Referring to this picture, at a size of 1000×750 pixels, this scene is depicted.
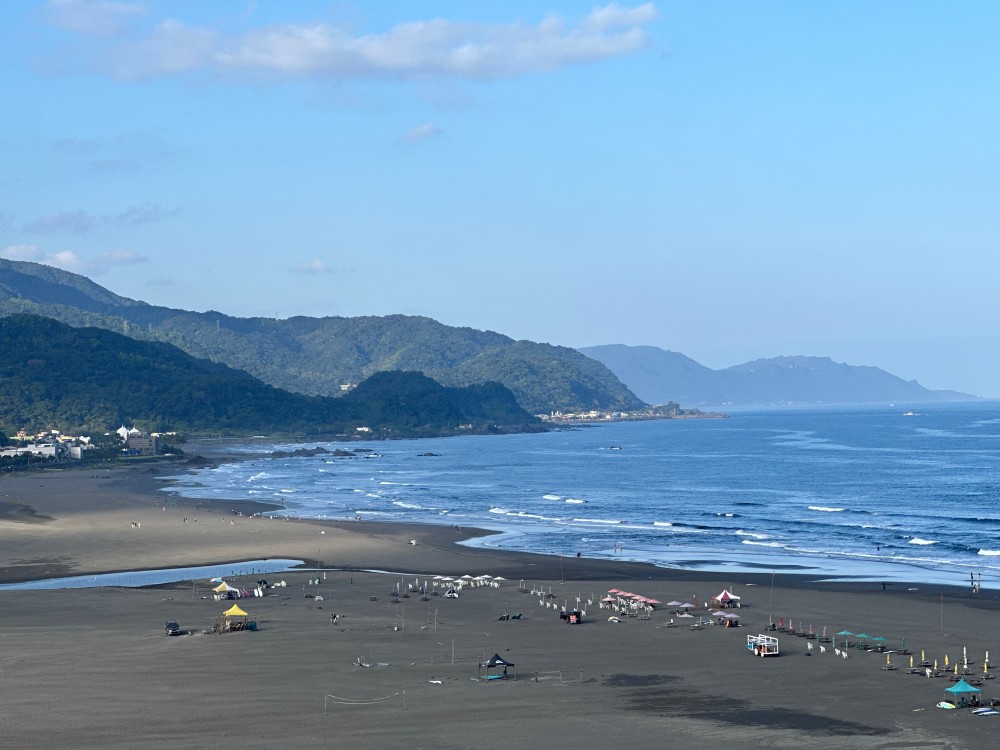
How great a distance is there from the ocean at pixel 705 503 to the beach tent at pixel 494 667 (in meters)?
29.9

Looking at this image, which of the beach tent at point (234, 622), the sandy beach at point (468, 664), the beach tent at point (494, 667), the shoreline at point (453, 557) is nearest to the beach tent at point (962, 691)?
the sandy beach at point (468, 664)

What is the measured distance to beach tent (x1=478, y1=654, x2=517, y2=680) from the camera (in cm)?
4146

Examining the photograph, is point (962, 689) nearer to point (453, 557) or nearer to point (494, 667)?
point (494, 667)

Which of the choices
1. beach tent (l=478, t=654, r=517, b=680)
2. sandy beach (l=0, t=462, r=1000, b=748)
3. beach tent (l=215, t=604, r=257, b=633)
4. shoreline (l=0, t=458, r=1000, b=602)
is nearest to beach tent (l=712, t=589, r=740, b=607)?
sandy beach (l=0, t=462, r=1000, b=748)

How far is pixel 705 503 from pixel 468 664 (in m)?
73.0

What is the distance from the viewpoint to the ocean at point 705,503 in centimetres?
7725

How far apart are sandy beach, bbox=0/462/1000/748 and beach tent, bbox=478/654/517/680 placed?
0.42 meters

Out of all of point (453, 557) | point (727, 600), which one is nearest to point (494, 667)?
point (727, 600)

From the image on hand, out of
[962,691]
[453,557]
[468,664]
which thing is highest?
[962,691]

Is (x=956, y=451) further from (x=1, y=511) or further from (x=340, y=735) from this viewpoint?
(x=340, y=735)

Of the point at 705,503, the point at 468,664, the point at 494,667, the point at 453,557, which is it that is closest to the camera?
the point at 494,667

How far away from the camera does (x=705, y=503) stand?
114000mm

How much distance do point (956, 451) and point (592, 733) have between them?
171976mm

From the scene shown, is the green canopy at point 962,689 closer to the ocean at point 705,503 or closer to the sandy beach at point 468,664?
the sandy beach at point 468,664
